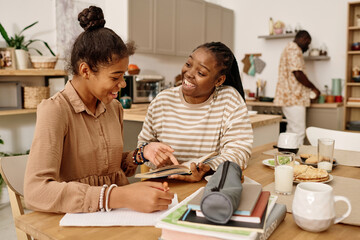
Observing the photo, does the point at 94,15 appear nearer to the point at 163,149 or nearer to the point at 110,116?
the point at 110,116

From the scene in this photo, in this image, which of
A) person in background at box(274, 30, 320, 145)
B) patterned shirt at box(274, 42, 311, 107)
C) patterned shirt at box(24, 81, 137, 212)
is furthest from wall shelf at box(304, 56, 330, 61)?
patterned shirt at box(24, 81, 137, 212)

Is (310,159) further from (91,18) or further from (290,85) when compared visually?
(290,85)

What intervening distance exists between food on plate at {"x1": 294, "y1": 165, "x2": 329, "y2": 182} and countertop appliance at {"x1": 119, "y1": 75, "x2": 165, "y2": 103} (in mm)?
2957

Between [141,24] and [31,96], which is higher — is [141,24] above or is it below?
above

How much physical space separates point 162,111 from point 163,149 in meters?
0.31

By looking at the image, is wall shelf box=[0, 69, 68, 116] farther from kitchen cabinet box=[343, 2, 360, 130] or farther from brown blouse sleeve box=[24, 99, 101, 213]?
kitchen cabinet box=[343, 2, 360, 130]

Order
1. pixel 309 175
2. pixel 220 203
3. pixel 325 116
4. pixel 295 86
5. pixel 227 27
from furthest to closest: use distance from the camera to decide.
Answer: pixel 227 27 → pixel 325 116 → pixel 295 86 → pixel 309 175 → pixel 220 203

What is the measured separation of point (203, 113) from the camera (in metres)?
1.50

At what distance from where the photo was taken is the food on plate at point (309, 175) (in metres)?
1.20

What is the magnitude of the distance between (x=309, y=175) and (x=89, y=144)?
0.78 metres

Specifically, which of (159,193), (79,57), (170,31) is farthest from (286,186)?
(170,31)

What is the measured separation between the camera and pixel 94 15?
1.13 m

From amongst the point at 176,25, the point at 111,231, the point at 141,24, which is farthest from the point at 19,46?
the point at 111,231

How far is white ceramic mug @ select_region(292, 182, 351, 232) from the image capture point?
2.54 feet
